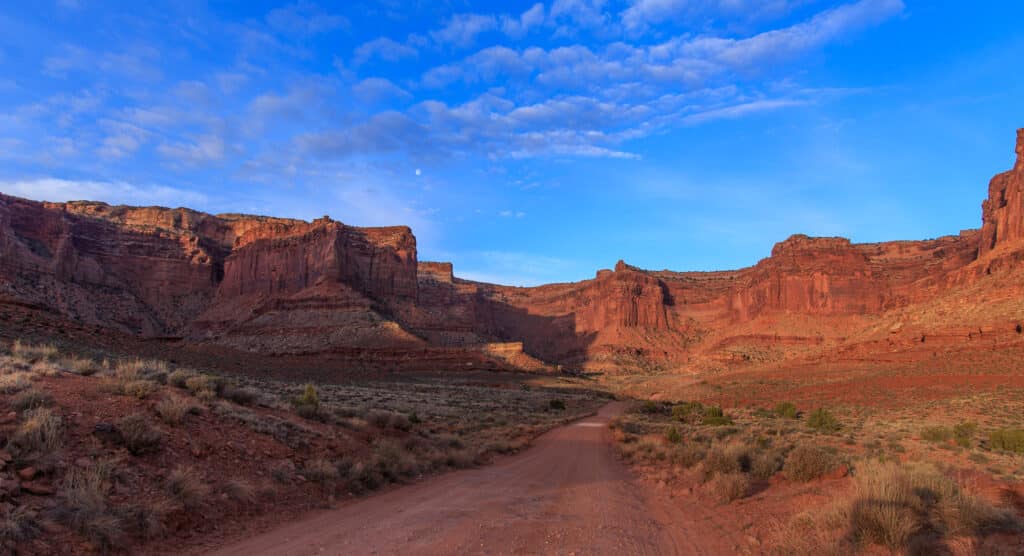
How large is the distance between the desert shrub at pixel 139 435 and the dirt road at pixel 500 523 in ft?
7.66

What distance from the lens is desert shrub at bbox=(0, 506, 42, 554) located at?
5461 mm

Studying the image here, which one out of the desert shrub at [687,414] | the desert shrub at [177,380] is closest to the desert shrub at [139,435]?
the desert shrub at [177,380]

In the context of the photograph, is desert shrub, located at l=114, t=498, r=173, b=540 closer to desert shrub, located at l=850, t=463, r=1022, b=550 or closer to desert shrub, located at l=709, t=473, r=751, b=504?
desert shrub, located at l=850, t=463, r=1022, b=550

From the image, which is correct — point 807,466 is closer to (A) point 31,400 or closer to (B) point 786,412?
(A) point 31,400

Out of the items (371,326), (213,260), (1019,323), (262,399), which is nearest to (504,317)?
(213,260)

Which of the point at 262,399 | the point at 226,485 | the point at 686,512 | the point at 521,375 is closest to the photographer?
the point at 226,485

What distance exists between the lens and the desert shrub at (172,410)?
375 inches

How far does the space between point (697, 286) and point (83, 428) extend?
5859 inches

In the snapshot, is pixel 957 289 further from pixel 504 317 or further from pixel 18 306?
pixel 504 317

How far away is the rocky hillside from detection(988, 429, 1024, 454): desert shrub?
3675 centimetres

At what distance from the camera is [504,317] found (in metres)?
174

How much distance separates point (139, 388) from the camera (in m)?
10.1

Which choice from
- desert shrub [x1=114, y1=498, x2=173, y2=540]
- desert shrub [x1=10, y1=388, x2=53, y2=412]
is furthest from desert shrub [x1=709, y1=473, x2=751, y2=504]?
desert shrub [x1=10, y1=388, x2=53, y2=412]

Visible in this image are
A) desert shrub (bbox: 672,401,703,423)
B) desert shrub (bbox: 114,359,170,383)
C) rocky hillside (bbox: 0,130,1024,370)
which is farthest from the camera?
rocky hillside (bbox: 0,130,1024,370)
